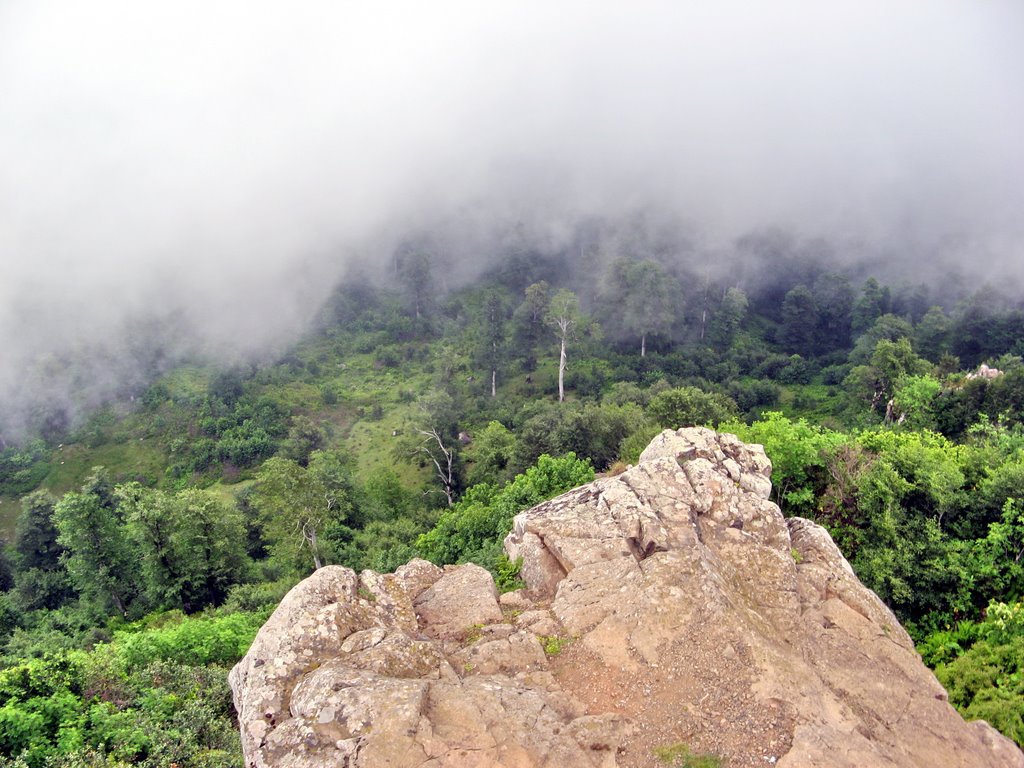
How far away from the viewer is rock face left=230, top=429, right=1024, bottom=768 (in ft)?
39.6

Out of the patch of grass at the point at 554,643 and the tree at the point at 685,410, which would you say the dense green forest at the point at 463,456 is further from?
the patch of grass at the point at 554,643

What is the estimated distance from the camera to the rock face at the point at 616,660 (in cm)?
1207

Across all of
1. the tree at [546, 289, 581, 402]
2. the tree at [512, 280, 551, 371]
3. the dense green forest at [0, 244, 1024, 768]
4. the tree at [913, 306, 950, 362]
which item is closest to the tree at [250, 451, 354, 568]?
the dense green forest at [0, 244, 1024, 768]

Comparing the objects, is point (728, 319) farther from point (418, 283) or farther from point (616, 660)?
point (616, 660)

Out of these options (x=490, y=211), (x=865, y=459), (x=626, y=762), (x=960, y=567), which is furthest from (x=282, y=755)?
(x=490, y=211)

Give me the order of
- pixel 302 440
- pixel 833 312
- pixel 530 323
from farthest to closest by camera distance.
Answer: pixel 833 312, pixel 530 323, pixel 302 440

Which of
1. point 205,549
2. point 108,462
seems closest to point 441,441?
point 205,549

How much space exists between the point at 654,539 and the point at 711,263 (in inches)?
3383

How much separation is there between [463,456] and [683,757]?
44.9 m

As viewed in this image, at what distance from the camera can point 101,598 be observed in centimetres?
3994

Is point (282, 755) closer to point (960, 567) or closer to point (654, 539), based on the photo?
point (654, 539)

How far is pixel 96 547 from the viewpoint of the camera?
128 ft

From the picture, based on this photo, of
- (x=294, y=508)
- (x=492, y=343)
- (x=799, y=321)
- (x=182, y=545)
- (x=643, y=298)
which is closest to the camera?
(x=294, y=508)

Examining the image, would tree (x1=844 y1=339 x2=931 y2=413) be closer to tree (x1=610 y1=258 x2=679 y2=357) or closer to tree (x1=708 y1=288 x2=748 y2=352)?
tree (x1=610 y1=258 x2=679 y2=357)
